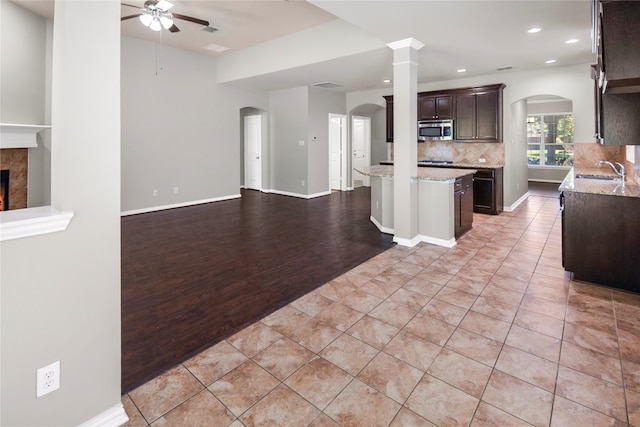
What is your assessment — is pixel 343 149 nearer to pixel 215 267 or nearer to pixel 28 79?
pixel 215 267

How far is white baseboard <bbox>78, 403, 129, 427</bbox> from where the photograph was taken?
62.1 inches

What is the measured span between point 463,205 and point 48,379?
4.89 m

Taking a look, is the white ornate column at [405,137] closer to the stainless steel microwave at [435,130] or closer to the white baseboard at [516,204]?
the stainless steel microwave at [435,130]

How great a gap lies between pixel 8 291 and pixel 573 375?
2.75 m

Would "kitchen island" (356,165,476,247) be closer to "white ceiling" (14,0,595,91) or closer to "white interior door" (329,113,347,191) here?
"white ceiling" (14,0,595,91)

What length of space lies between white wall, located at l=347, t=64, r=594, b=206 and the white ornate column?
2816 mm

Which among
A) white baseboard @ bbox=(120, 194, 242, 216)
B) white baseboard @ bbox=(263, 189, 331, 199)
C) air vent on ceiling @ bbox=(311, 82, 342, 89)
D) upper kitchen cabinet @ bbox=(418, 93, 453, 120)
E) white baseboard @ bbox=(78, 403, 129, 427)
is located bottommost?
white baseboard @ bbox=(78, 403, 129, 427)

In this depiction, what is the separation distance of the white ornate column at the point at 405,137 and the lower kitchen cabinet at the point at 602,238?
169 centimetres

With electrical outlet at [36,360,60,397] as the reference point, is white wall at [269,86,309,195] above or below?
above

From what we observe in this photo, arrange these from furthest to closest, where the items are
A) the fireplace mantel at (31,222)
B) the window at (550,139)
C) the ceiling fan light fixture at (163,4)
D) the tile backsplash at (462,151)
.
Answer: the window at (550,139)
the tile backsplash at (462,151)
the ceiling fan light fixture at (163,4)
the fireplace mantel at (31,222)

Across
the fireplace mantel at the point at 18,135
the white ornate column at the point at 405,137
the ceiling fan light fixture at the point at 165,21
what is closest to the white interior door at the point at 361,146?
the white ornate column at the point at 405,137

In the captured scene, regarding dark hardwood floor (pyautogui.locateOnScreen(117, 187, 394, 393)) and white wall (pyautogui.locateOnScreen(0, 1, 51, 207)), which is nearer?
dark hardwood floor (pyautogui.locateOnScreen(117, 187, 394, 393))

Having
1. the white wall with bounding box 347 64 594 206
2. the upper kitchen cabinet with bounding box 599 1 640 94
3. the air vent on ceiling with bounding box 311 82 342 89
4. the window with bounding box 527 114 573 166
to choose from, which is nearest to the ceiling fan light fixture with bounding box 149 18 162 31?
the air vent on ceiling with bounding box 311 82 342 89

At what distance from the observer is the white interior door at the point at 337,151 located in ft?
30.0
